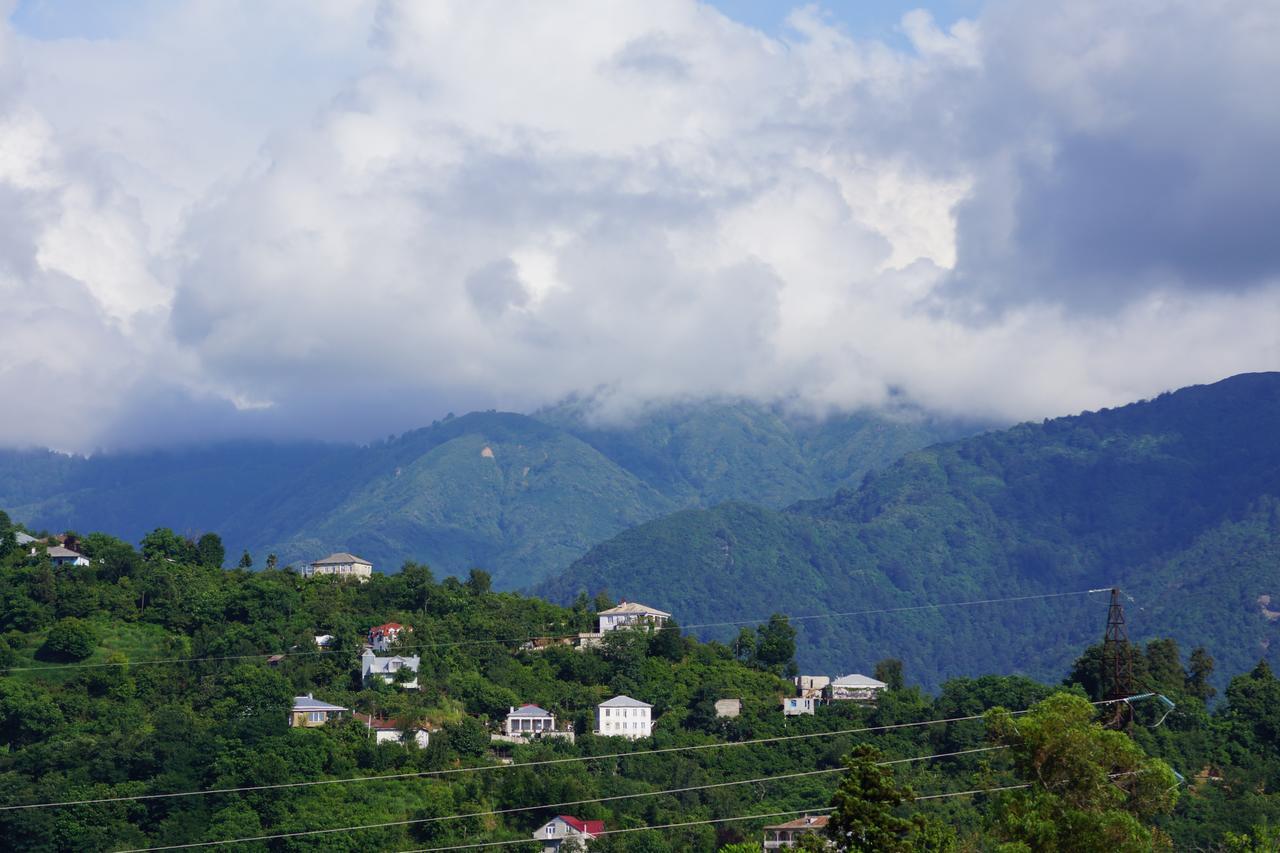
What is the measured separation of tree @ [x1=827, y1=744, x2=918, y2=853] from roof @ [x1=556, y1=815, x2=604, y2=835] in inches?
1552

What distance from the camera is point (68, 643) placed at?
106938 mm

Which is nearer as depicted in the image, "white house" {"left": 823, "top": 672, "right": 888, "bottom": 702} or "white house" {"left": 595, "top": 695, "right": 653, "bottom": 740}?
"white house" {"left": 595, "top": 695, "right": 653, "bottom": 740}

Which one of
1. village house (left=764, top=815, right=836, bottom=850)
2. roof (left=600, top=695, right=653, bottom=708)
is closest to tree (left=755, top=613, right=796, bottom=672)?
roof (left=600, top=695, right=653, bottom=708)

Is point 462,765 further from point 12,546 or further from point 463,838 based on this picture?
point 12,546

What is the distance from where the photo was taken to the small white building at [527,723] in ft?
355

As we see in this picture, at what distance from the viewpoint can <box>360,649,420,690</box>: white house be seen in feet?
362

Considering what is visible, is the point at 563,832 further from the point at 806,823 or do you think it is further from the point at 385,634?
the point at 385,634

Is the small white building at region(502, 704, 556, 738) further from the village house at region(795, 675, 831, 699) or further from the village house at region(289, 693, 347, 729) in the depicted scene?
the village house at region(795, 675, 831, 699)

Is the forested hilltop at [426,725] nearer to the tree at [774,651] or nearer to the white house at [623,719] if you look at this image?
the tree at [774,651]

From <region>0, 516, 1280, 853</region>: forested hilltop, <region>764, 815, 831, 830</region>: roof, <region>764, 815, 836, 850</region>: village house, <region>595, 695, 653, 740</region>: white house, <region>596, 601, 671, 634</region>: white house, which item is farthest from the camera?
<region>596, 601, 671, 634</region>: white house

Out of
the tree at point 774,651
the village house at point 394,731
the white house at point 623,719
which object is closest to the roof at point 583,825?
the village house at point 394,731

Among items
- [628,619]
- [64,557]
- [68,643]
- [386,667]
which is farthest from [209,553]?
[628,619]

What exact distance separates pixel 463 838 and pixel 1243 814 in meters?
40.0

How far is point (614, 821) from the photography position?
94750mm
